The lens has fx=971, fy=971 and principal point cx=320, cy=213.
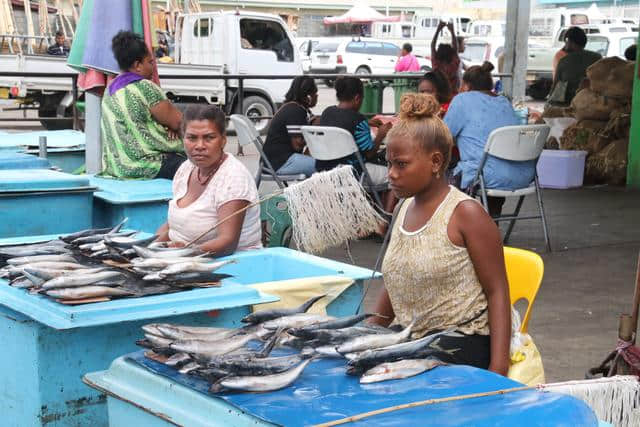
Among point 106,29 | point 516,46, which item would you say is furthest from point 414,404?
point 516,46

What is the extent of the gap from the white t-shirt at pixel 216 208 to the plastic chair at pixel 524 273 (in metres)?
1.32

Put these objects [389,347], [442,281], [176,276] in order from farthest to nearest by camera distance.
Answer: [176,276] → [442,281] → [389,347]

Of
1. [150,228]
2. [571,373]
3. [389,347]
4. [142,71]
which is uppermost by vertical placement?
[142,71]

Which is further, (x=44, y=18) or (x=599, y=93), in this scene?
(x=44, y=18)

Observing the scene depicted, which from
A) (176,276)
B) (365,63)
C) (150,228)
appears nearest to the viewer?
(176,276)

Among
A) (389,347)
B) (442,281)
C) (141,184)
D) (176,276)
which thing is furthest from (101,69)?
(389,347)

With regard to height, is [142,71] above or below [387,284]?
above

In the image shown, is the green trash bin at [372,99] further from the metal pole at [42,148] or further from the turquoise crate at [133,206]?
the turquoise crate at [133,206]

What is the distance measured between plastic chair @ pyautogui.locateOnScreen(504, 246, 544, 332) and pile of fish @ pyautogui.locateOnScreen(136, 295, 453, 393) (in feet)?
2.57

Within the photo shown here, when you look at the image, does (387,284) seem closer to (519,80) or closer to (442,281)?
(442,281)

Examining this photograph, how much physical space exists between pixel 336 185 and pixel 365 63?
2744 cm

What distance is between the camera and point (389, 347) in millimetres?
2492

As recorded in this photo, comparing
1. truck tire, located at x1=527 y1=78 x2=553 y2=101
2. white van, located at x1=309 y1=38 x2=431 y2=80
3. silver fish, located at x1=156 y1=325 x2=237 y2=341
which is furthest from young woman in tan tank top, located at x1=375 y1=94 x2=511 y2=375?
white van, located at x1=309 y1=38 x2=431 y2=80

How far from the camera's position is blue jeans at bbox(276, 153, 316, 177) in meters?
8.08
